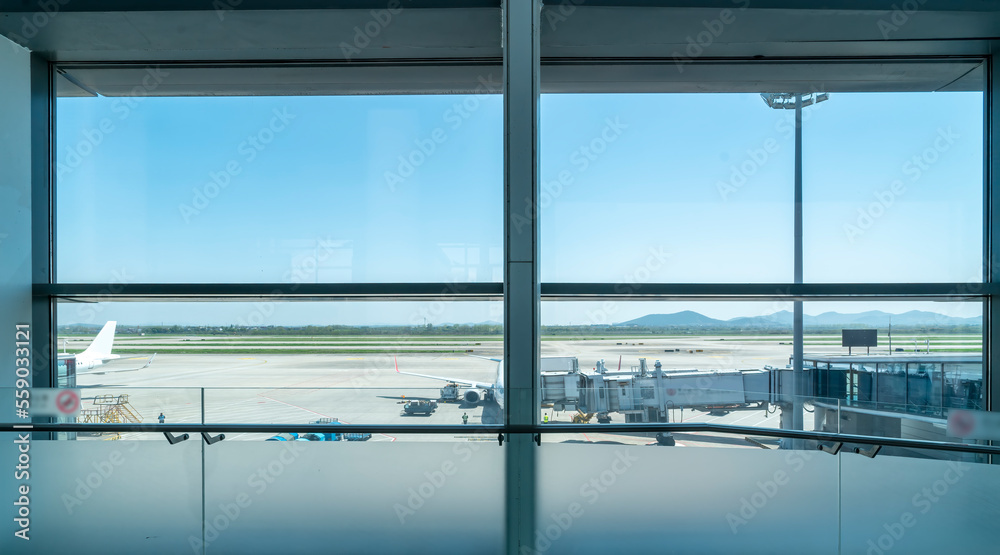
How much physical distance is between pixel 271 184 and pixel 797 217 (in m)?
4.51

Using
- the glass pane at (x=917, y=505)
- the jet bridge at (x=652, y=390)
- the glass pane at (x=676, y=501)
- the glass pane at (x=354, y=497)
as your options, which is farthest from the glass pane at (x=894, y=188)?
the glass pane at (x=354, y=497)

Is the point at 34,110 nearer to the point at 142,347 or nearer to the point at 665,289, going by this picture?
the point at 142,347

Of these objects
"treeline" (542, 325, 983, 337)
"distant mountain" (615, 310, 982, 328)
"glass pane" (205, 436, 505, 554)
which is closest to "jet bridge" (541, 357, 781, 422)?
"treeline" (542, 325, 983, 337)

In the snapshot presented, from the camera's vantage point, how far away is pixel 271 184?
4.43m

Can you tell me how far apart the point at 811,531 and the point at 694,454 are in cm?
66

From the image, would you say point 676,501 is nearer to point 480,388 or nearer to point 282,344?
point 480,388

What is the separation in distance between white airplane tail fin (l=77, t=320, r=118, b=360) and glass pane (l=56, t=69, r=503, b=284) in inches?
16.1

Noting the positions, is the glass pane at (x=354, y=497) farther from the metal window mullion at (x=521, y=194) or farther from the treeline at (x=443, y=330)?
the treeline at (x=443, y=330)

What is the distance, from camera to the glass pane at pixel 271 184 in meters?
4.32

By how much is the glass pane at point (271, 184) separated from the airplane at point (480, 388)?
90 cm

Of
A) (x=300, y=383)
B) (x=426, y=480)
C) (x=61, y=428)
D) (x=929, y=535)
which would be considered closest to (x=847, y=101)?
(x=929, y=535)

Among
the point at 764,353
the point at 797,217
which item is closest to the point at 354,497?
the point at 764,353

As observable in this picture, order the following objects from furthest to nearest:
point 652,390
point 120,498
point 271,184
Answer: point 271,184
point 652,390
point 120,498

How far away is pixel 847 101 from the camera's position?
435 centimetres
